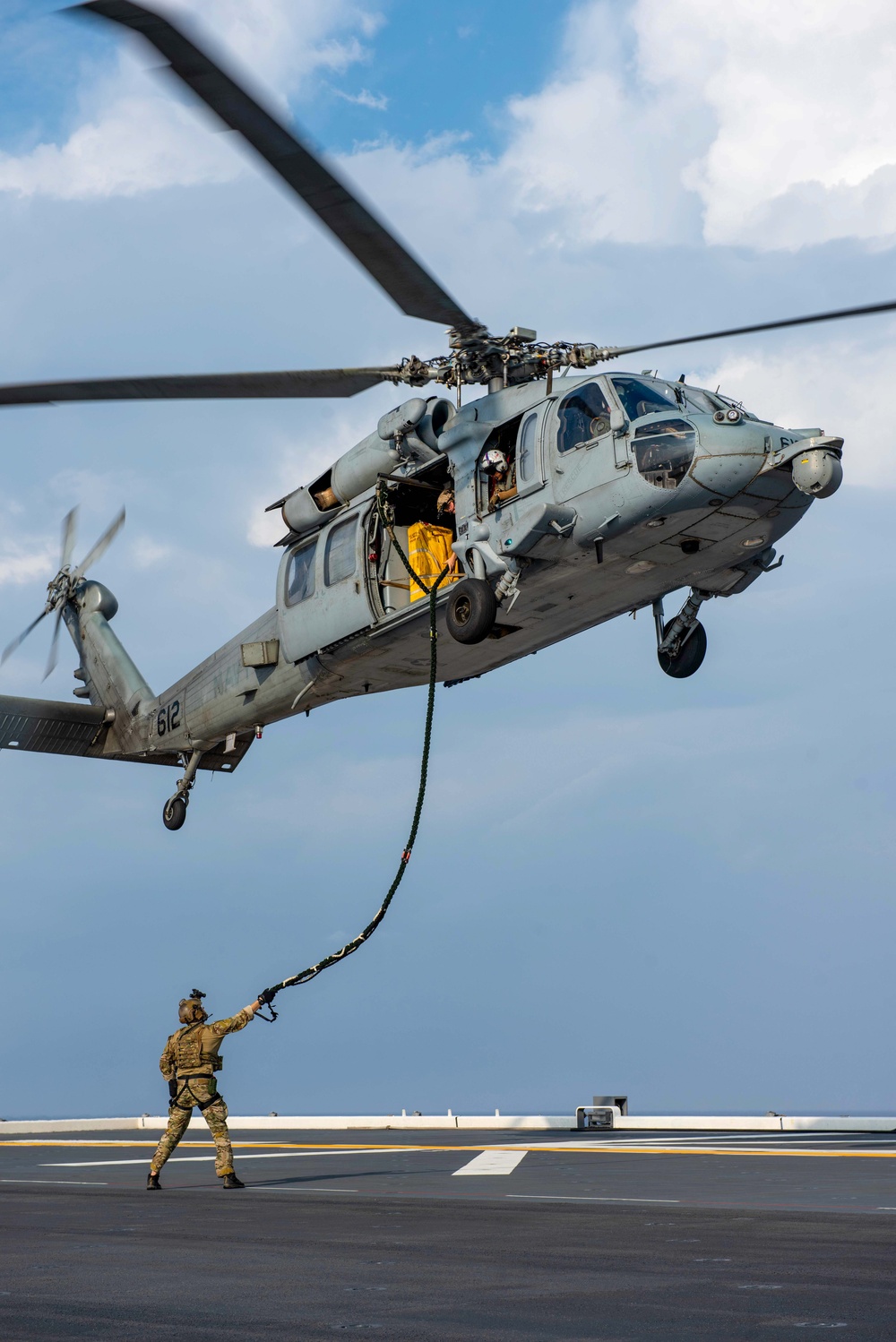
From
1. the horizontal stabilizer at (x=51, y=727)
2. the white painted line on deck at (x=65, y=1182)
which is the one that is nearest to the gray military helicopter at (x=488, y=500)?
the horizontal stabilizer at (x=51, y=727)

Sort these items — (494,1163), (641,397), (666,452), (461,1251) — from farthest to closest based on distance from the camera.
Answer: (641,397), (494,1163), (666,452), (461,1251)

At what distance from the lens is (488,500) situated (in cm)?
1853

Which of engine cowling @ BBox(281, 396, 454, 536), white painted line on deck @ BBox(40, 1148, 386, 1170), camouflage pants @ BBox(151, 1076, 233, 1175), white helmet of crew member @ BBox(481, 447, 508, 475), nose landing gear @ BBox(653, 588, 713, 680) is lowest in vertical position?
white painted line on deck @ BBox(40, 1148, 386, 1170)

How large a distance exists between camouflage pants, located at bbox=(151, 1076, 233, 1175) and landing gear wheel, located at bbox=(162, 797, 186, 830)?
34.2 ft

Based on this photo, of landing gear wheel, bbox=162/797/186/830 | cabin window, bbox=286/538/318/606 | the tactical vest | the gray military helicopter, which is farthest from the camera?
landing gear wheel, bbox=162/797/186/830

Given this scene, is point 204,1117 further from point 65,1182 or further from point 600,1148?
point 600,1148

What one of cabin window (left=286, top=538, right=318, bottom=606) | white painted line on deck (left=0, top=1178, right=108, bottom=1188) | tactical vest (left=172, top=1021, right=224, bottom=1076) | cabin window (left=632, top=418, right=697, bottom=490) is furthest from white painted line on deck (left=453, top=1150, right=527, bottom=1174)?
cabin window (left=286, top=538, right=318, bottom=606)

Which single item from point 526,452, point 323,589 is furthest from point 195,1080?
point 526,452

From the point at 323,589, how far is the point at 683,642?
5256mm

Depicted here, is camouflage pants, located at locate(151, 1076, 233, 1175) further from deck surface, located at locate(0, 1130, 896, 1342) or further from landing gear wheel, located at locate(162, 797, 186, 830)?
A: landing gear wheel, located at locate(162, 797, 186, 830)

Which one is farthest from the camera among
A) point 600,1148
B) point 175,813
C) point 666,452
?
point 175,813

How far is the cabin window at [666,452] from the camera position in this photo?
648 inches

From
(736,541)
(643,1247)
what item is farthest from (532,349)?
(643,1247)

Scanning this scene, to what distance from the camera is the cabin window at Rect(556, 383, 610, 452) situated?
1738 cm
